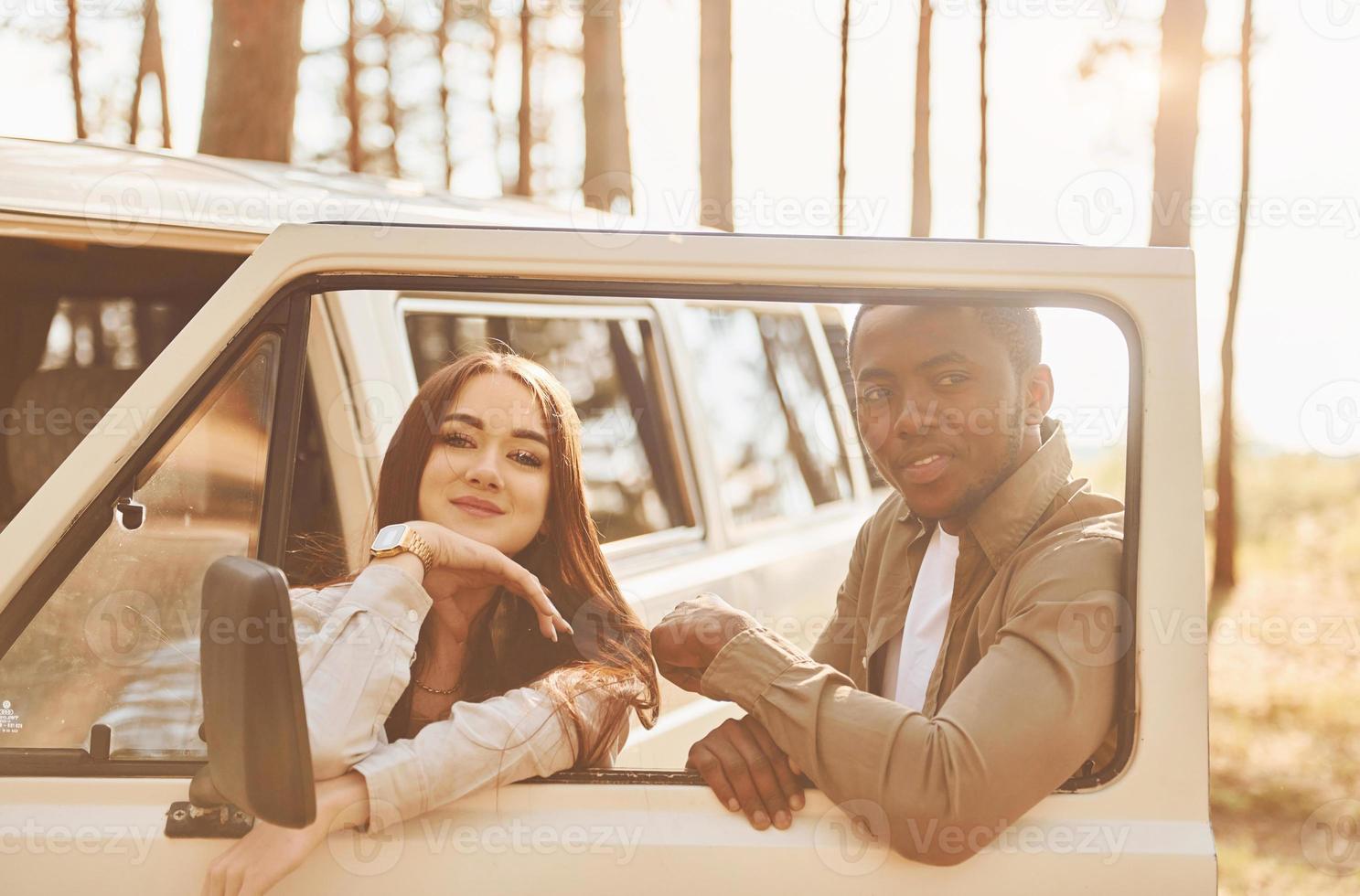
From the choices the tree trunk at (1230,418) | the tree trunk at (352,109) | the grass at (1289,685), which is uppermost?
the tree trunk at (352,109)

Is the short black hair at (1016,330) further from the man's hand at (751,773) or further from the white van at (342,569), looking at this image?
the man's hand at (751,773)

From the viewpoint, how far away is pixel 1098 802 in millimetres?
1729

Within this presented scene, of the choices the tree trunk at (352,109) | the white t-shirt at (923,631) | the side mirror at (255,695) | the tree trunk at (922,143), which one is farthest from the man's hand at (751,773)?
the tree trunk at (352,109)

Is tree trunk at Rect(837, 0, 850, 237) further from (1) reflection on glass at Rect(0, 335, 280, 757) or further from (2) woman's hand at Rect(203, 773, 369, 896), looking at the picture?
(2) woman's hand at Rect(203, 773, 369, 896)

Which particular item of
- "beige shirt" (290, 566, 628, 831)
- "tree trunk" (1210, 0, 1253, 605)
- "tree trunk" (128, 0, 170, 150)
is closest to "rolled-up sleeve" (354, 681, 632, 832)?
"beige shirt" (290, 566, 628, 831)

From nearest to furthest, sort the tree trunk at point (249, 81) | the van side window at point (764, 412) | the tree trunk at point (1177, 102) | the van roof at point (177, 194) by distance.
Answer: the van roof at point (177, 194) < the van side window at point (764, 412) < the tree trunk at point (249, 81) < the tree trunk at point (1177, 102)

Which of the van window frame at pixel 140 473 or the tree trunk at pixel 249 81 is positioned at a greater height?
the tree trunk at pixel 249 81

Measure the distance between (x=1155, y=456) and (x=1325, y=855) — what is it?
5801 millimetres

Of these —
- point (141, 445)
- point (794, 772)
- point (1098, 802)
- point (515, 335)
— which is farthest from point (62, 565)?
point (515, 335)

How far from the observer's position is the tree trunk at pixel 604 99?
28.7 feet

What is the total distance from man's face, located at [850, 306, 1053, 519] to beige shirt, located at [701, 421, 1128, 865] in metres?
0.05

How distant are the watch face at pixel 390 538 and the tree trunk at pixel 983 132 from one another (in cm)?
721

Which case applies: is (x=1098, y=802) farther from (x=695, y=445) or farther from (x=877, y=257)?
(x=695, y=445)

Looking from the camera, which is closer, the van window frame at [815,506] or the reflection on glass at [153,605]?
the reflection on glass at [153,605]
